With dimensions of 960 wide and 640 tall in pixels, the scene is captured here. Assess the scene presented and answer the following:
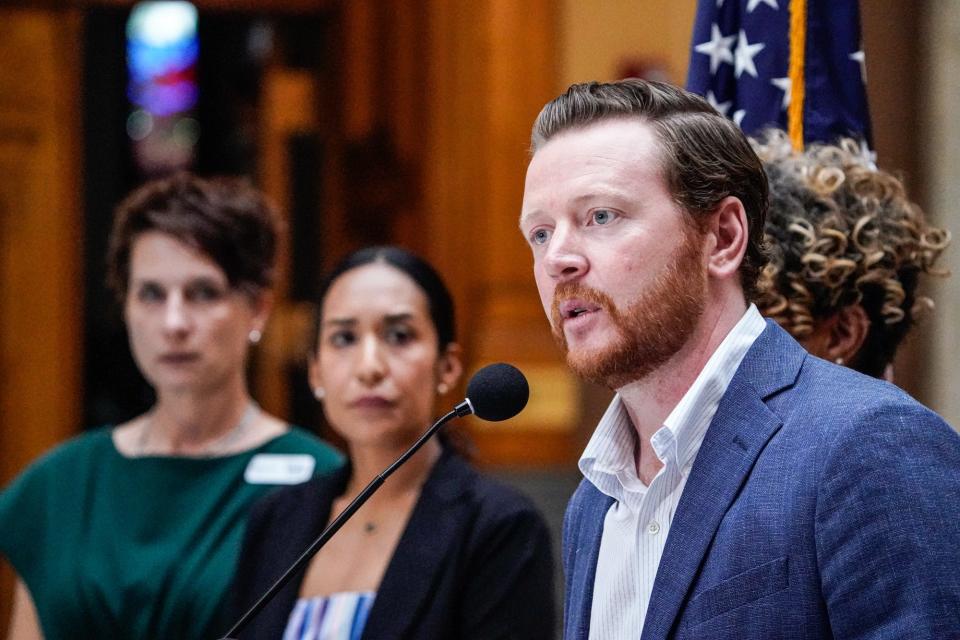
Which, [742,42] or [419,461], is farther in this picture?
[419,461]

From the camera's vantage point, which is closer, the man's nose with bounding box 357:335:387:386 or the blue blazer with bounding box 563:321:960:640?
the blue blazer with bounding box 563:321:960:640

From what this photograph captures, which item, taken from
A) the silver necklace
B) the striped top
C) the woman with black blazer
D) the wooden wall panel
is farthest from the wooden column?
the striped top

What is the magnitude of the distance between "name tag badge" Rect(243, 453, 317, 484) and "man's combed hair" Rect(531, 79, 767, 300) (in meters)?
1.37

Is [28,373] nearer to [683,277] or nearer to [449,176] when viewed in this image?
[449,176]

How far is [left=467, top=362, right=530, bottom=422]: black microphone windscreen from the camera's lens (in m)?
1.55

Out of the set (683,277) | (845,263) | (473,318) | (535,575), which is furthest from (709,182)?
(473,318)

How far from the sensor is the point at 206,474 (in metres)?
2.74

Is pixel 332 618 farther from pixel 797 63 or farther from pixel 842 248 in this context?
Result: pixel 797 63

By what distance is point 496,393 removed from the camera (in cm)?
155

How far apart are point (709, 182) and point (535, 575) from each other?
2.86ft

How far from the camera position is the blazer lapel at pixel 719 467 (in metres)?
1.30

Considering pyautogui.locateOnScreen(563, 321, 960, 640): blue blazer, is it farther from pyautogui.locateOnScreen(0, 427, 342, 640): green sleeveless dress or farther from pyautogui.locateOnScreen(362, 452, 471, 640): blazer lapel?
pyautogui.locateOnScreen(0, 427, 342, 640): green sleeveless dress

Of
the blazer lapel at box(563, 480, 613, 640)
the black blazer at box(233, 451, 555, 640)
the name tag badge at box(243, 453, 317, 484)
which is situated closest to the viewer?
the blazer lapel at box(563, 480, 613, 640)

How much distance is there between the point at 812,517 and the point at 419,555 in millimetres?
964
